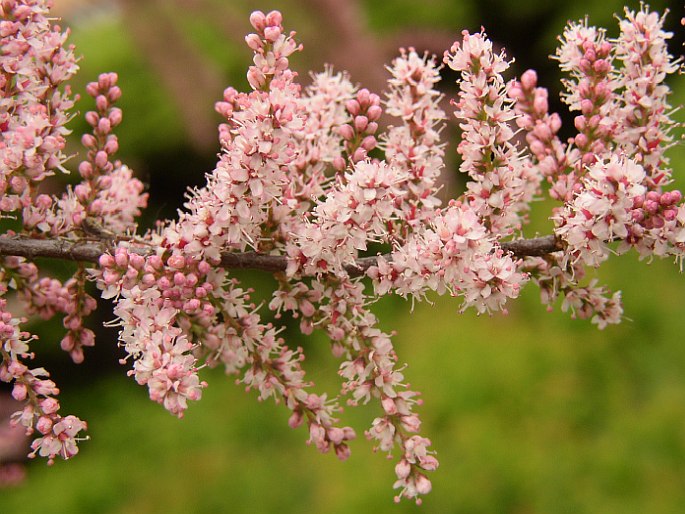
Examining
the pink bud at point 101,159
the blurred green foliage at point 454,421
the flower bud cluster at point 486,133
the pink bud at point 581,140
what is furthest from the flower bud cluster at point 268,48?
the blurred green foliage at point 454,421

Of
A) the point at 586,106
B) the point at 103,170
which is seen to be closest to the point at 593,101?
the point at 586,106

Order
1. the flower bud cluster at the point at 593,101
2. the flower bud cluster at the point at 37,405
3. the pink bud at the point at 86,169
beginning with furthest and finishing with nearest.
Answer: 1. the pink bud at the point at 86,169
2. the flower bud cluster at the point at 593,101
3. the flower bud cluster at the point at 37,405

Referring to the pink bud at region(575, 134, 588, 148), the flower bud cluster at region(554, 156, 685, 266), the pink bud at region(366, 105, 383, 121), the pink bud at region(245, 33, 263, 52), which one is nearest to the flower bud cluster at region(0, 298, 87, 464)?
the pink bud at region(245, 33, 263, 52)

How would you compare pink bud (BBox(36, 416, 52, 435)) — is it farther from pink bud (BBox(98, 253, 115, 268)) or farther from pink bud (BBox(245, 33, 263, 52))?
pink bud (BBox(245, 33, 263, 52))

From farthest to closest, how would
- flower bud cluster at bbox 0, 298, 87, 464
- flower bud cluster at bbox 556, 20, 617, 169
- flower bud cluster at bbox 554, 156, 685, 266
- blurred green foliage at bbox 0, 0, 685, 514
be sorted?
blurred green foliage at bbox 0, 0, 685, 514
flower bud cluster at bbox 556, 20, 617, 169
flower bud cluster at bbox 0, 298, 87, 464
flower bud cluster at bbox 554, 156, 685, 266

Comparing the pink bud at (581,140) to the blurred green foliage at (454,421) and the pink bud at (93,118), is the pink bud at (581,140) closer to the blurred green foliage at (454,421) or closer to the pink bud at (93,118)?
the pink bud at (93,118)

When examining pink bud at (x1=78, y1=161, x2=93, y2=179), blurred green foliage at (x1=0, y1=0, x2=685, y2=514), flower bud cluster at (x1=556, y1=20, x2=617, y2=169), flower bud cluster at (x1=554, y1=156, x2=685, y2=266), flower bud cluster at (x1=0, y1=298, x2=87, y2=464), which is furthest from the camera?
blurred green foliage at (x1=0, y1=0, x2=685, y2=514)
